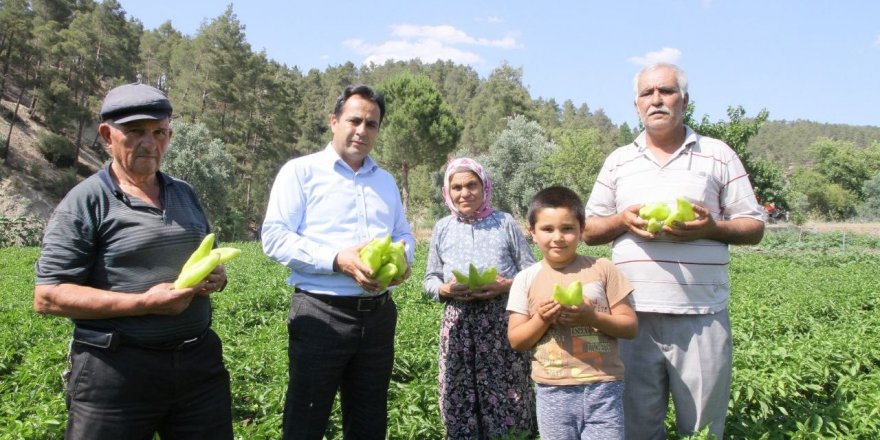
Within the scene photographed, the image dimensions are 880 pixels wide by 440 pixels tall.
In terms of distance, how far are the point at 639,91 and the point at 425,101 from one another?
38.6 meters

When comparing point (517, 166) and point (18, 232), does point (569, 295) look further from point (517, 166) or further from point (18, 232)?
point (517, 166)

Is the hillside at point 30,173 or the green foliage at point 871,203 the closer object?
the hillside at point 30,173

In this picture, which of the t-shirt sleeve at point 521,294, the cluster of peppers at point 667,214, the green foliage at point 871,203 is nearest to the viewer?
the cluster of peppers at point 667,214

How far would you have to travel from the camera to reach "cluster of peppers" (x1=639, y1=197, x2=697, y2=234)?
260cm

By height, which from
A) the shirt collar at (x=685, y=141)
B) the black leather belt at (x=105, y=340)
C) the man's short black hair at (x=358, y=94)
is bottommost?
the black leather belt at (x=105, y=340)

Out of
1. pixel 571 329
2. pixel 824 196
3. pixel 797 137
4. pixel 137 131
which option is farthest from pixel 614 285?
pixel 797 137

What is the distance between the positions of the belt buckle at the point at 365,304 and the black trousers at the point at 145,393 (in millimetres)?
729

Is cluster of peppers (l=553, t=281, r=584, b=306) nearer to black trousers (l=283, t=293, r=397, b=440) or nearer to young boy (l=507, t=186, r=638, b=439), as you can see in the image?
young boy (l=507, t=186, r=638, b=439)

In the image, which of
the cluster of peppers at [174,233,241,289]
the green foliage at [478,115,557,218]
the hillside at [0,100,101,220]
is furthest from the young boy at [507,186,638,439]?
the hillside at [0,100,101,220]

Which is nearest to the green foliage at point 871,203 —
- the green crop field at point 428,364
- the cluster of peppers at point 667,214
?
the green crop field at point 428,364

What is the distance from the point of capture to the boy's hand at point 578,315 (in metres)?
2.50

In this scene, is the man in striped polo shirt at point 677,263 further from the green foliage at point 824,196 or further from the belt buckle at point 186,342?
the green foliage at point 824,196

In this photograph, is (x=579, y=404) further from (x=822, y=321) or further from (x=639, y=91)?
(x=822, y=321)

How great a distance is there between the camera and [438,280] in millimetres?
3816
